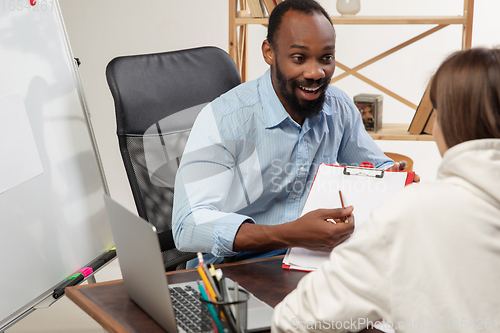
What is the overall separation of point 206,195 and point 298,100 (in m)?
0.39

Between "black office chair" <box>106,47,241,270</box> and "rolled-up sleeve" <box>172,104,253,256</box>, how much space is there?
257 millimetres

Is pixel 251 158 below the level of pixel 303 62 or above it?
below

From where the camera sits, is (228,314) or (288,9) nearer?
(228,314)

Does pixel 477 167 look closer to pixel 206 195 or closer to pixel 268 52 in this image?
pixel 206 195

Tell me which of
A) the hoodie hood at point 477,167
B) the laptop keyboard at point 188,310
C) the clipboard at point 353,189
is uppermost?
the hoodie hood at point 477,167

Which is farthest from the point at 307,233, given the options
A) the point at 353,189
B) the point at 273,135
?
the point at 273,135

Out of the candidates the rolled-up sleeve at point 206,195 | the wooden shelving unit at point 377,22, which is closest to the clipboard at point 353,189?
the rolled-up sleeve at point 206,195

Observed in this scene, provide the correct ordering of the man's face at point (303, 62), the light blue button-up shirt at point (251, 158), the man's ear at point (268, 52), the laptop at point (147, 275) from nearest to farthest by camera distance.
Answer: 1. the laptop at point (147, 275)
2. the light blue button-up shirt at point (251, 158)
3. the man's face at point (303, 62)
4. the man's ear at point (268, 52)

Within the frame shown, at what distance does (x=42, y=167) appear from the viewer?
4.55 ft

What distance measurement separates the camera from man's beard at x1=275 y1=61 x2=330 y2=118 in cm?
133

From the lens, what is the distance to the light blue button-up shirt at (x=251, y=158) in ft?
3.89

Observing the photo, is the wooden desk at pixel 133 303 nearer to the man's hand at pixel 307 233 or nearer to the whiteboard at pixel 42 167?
the man's hand at pixel 307 233

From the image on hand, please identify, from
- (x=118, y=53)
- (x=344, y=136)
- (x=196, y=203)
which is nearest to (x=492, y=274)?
(x=196, y=203)

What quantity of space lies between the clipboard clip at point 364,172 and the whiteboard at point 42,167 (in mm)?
872
